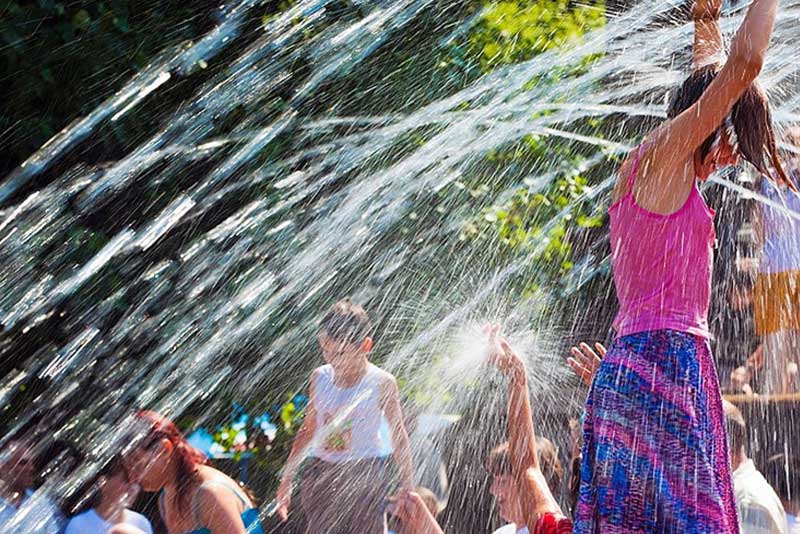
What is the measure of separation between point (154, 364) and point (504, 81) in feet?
8.38

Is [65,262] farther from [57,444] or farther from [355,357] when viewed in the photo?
[355,357]

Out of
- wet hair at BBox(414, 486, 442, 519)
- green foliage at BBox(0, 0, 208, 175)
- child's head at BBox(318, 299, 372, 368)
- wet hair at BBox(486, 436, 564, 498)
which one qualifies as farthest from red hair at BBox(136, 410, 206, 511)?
green foliage at BBox(0, 0, 208, 175)

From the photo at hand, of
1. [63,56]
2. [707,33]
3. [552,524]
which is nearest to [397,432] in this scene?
[552,524]

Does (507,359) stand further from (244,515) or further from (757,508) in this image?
(244,515)

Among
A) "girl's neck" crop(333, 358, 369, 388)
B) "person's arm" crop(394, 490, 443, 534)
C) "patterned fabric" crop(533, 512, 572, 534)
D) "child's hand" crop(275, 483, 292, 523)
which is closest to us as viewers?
"patterned fabric" crop(533, 512, 572, 534)

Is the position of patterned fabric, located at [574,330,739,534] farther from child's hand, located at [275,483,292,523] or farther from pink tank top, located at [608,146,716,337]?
child's hand, located at [275,483,292,523]

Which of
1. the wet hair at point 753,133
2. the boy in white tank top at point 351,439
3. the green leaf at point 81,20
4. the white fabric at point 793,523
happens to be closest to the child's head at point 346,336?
the boy in white tank top at point 351,439

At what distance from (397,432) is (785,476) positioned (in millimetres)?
1594

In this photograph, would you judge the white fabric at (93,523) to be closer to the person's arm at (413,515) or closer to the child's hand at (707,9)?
the person's arm at (413,515)

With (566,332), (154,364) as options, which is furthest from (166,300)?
(566,332)

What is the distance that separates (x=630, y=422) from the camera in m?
2.60

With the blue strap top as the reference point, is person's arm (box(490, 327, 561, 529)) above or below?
above

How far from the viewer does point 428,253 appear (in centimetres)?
635

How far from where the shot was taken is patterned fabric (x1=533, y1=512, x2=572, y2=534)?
2.94m
